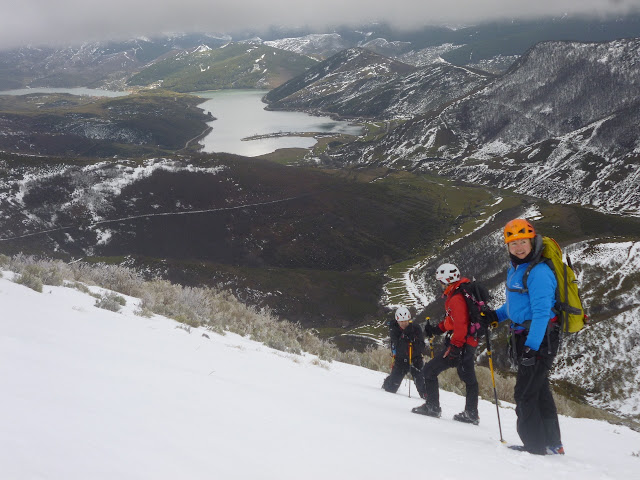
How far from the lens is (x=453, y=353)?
7.64 m

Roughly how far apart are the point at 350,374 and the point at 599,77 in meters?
175

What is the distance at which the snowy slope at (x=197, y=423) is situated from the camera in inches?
126

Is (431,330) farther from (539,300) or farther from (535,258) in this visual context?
(535,258)

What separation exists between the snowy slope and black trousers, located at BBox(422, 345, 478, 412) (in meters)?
0.47

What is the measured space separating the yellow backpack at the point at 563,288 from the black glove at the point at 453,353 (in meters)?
2.10

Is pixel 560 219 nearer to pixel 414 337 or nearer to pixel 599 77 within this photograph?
pixel 414 337

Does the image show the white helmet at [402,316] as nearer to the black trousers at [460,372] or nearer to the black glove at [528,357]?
the black trousers at [460,372]

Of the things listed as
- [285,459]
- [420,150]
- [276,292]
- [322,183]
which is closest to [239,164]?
[322,183]

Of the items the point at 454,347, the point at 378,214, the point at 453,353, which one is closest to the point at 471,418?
the point at 453,353

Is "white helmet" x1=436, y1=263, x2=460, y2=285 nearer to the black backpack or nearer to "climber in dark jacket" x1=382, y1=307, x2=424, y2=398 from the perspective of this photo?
the black backpack

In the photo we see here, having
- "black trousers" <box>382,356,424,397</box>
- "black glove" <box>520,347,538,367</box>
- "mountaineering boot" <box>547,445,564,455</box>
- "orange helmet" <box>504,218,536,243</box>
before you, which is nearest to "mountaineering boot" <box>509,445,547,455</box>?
"mountaineering boot" <box>547,445,564,455</box>

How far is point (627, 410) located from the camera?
981 inches

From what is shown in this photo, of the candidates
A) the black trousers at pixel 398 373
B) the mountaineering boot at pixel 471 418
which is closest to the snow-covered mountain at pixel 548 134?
the black trousers at pixel 398 373

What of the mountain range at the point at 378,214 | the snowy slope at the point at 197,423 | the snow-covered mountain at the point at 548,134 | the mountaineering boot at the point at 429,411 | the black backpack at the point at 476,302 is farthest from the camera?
the snow-covered mountain at the point at 548,134
